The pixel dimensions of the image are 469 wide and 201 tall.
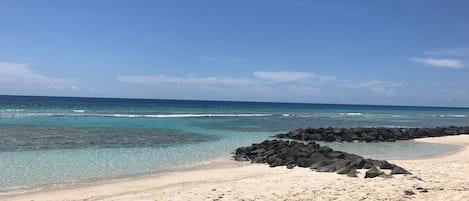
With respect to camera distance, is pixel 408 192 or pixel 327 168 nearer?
pixel 408 192

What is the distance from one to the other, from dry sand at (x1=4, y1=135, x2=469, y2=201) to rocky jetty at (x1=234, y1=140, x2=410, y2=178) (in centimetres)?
45

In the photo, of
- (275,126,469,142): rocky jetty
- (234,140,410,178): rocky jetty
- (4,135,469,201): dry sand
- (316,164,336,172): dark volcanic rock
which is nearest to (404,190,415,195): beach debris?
(4,135,469,201): dry sand

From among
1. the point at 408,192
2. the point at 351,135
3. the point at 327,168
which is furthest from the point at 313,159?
the point at 351,135

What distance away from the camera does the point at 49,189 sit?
32.3 feet

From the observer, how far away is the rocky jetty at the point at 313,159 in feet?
38.0

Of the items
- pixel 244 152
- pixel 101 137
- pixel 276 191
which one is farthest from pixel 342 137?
pixel 276 191

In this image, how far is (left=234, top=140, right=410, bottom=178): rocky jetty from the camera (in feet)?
38.0

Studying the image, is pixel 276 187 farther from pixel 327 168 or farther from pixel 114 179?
pixel 114 179

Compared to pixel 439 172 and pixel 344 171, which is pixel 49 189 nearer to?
pixel 344 171

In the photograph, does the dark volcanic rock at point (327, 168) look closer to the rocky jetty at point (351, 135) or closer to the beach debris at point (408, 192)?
the beach debris at point (408, 192)

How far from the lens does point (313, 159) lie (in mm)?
13586

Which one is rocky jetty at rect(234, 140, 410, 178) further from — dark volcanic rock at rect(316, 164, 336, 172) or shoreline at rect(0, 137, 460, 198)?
shoreline at rect(0, 137, 460, 198)

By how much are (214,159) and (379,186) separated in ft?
22.2

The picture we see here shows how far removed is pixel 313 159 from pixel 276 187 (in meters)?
4.20
